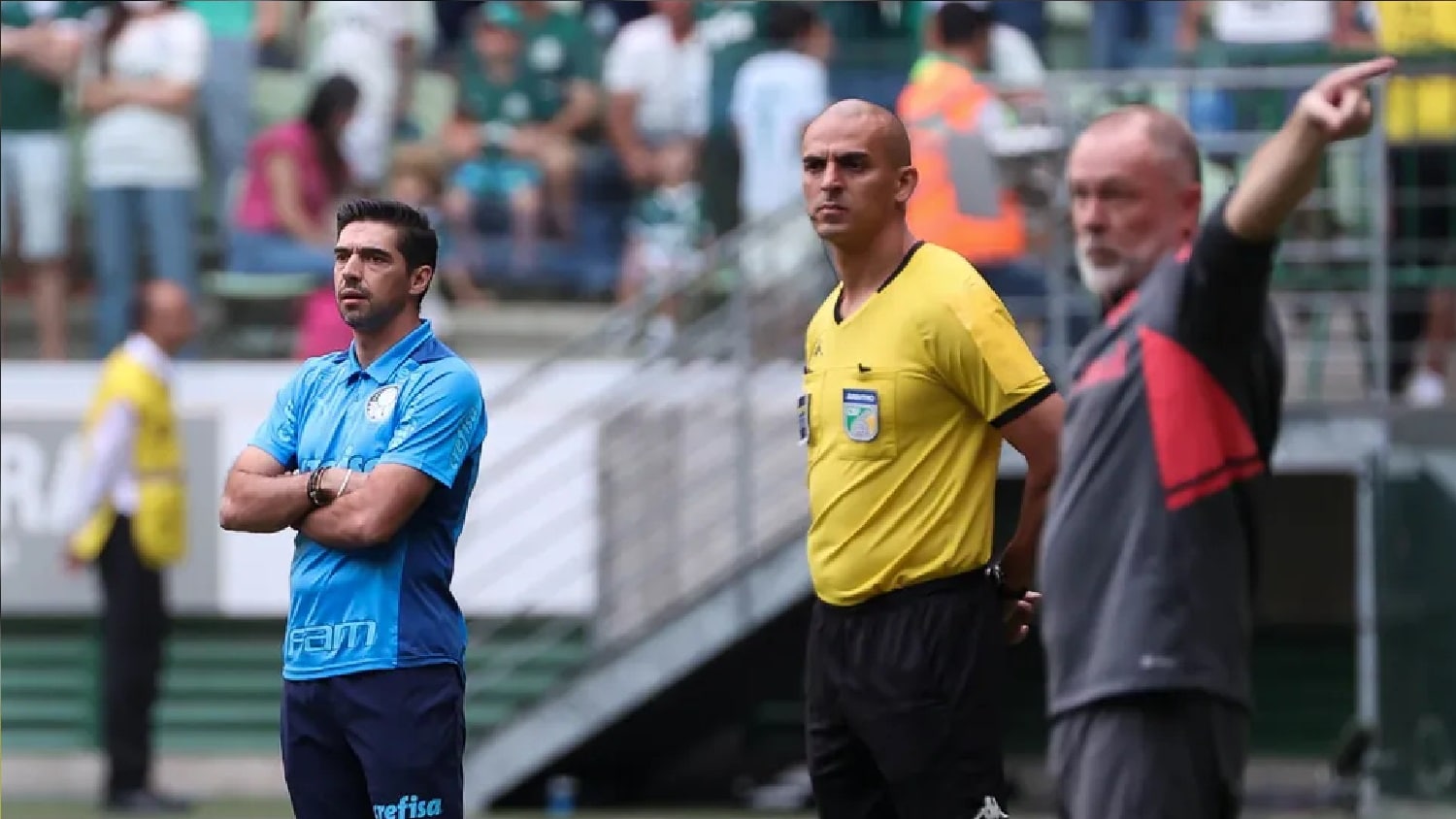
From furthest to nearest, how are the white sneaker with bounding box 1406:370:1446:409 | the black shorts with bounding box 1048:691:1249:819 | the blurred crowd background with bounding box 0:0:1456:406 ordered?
the blurred crowd background with bounding box 0:0:1456:406, the white sneaker with bounding box 1406:370:1446:409, the black shorts with bounding box 1048:691:1249:819

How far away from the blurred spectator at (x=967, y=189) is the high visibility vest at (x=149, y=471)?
368 centimetres

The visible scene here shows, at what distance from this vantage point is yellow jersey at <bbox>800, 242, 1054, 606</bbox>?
6.49 metres

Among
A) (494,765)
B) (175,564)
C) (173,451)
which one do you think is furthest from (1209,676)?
(175,564)

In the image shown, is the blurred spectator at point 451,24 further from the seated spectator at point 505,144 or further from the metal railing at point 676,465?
the metal railing at point 676,465

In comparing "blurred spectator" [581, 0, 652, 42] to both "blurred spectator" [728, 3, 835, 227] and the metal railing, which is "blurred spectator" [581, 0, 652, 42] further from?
the metal railing

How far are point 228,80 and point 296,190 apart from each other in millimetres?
884

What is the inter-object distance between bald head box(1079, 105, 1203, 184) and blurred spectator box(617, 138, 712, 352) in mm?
9328

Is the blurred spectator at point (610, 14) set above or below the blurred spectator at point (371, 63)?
above

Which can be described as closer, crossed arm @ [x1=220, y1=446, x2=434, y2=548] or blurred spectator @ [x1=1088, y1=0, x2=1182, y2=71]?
crossed arm @ [x1=220, y1=446, x2=434, y2=548]

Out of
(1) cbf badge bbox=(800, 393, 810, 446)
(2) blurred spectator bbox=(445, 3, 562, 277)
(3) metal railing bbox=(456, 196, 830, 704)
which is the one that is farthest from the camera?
(2) blurred spectator bbox=(445, 3, 562, 277)

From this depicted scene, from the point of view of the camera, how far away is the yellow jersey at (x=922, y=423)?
649 centimetres

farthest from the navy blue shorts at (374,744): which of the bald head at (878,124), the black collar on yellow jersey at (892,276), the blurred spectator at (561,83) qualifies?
the blurred spectator at (561,83)

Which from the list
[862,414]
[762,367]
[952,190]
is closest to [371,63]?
[762,367]

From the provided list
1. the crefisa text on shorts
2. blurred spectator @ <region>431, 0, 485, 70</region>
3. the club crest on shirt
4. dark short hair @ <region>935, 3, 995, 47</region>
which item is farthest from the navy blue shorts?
blurred spectator @ <region>431, 0, 485, 70</region>
